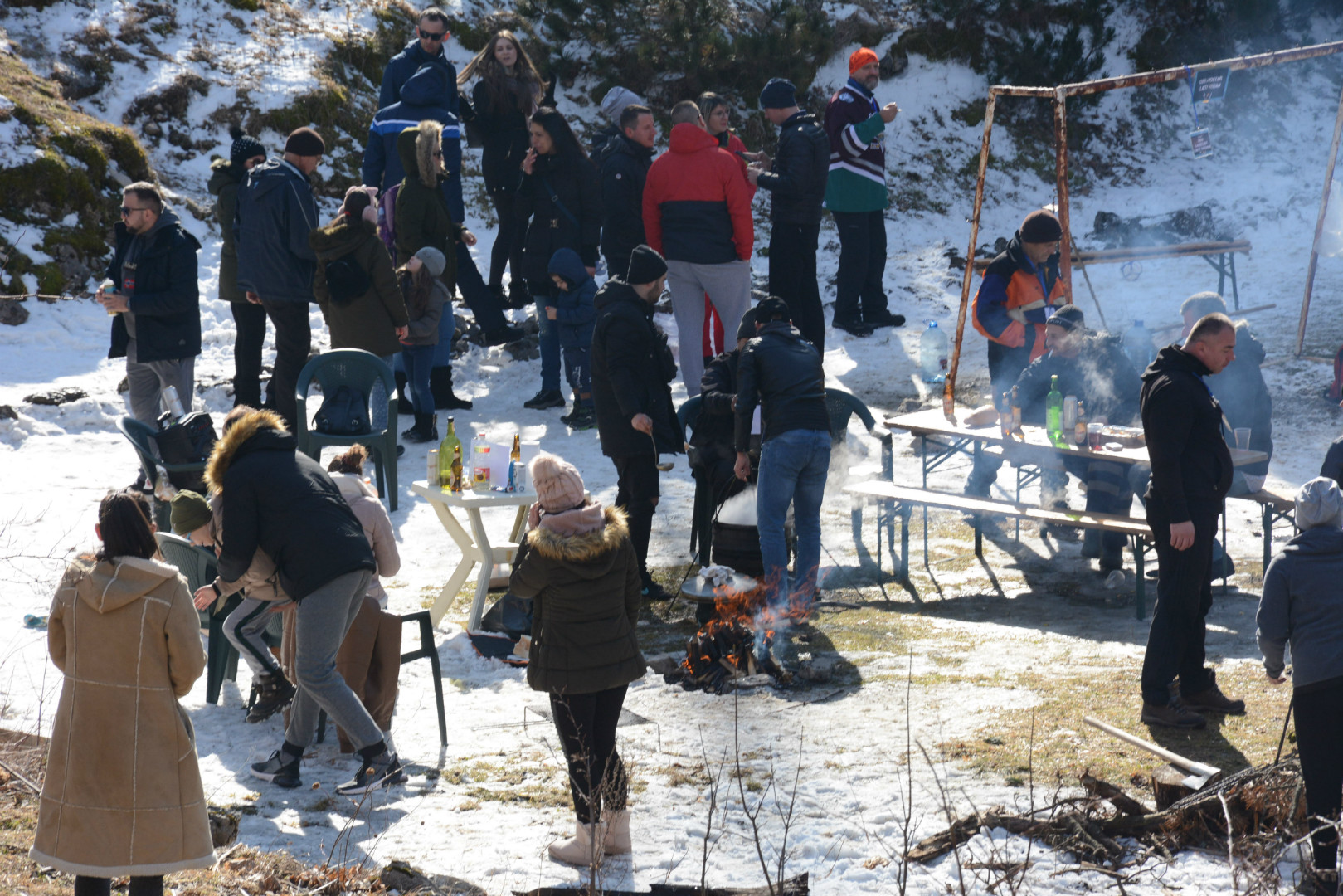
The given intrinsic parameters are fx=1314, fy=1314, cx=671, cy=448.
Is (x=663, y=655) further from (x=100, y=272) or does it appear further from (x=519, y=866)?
(x=100, y=272)

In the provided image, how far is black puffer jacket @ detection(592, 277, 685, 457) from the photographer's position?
7398mm

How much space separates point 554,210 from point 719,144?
153 centimetres

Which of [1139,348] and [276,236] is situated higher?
[276,236]

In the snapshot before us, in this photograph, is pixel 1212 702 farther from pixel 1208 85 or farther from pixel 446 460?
pixel 1208 85

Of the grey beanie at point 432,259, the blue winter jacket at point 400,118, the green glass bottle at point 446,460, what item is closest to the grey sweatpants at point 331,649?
the green glass bottle at point 446,460

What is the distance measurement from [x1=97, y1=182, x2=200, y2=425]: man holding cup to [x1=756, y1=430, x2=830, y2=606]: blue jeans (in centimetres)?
407

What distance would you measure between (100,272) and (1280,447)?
9.81 meters

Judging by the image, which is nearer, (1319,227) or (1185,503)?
(1185,503)

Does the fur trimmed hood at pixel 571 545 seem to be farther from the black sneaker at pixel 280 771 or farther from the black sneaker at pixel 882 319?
the black sneaker at pixel 882 319

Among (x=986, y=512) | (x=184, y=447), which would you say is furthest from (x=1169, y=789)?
(x=184, y=447)

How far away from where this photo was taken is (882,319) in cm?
1292

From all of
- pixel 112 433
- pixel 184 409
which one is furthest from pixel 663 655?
pixel 112 433

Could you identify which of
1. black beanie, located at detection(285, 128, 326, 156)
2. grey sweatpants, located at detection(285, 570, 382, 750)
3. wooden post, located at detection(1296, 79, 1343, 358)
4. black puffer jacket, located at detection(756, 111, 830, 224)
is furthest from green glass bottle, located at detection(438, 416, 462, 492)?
wooden post, located at detection(1296, 79, 1343, 358)

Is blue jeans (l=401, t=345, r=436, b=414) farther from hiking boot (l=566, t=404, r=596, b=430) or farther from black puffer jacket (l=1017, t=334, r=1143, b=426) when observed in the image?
black puffer jacket (l=1017, t=334, r=1143, b=426)
